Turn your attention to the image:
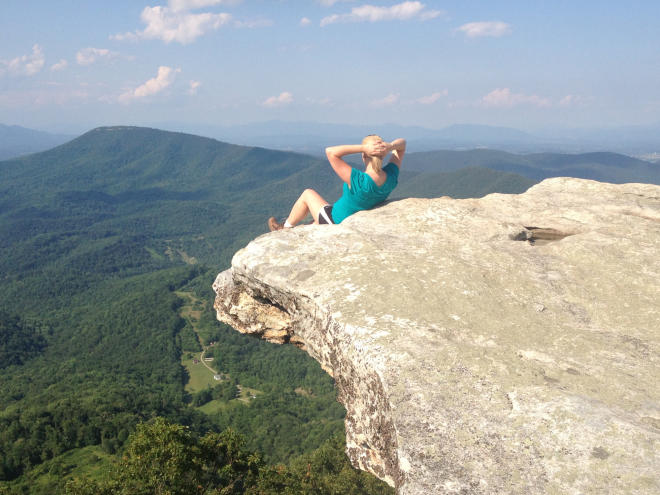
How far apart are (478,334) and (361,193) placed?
535 centimetres

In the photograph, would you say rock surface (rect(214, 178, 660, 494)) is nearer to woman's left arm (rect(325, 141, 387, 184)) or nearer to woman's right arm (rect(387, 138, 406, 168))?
woman's left arm (rect(325, 141, 387, 184))

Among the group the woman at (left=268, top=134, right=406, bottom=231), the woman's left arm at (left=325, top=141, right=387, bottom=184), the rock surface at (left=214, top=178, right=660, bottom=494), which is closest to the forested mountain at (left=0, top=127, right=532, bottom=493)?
the woman at (left=268, top=134, right=406, bottom=231)

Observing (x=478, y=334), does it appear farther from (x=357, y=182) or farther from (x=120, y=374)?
(x=120, y=374)

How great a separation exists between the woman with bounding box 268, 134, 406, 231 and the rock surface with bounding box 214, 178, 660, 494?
2.42ft

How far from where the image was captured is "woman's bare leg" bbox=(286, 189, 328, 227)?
10414 millimetres

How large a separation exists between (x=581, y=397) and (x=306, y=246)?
16.4 feet

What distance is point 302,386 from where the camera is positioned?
11238 cm

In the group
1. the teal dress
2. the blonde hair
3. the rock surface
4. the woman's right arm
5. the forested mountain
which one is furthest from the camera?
the forested mountain

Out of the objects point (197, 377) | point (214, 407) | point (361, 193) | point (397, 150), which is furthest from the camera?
point (197, 377)

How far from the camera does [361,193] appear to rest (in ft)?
32.0

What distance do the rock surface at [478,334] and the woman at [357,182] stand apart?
2.42ft

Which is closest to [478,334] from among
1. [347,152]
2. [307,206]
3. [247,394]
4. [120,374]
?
[347,152]

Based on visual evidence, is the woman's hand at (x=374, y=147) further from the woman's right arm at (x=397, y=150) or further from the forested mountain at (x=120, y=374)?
the forested mountain at (x=120, y=374)

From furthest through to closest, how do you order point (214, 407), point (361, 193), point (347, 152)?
1. point (214, 407)
2. point (361, 193)
3. point (347, 152)
